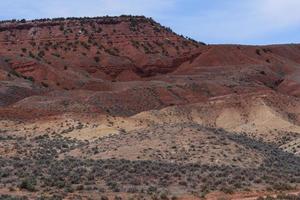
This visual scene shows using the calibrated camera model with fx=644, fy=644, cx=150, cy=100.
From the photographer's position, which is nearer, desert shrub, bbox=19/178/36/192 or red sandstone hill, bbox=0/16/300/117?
desert shrub, bbox=19/178/36/192

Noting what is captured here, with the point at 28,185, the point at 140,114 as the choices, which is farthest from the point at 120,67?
the point at 28,185

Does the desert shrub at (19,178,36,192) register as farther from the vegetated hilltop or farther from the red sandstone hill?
the red sandstone hill

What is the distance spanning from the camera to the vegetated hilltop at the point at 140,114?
2877 cm

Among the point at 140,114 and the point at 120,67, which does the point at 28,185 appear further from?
the point at 120,67

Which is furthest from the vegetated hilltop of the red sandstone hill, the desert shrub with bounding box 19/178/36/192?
→ the red sandstone hill

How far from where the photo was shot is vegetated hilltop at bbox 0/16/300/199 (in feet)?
94.4

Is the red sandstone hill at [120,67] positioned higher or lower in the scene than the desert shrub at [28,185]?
higher

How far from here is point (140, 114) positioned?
58125 mm

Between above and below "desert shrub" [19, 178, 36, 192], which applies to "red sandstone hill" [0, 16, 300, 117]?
above

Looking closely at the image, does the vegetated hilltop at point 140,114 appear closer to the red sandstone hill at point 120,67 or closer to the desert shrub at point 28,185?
the desert shrub at point 28,185

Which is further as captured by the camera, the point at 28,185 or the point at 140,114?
the point at 140,114

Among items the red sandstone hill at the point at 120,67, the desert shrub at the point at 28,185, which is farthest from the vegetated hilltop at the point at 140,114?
the red sandstone hill at the point at 120,67

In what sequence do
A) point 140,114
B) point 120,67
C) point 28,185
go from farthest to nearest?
point 120,67, point 140,114, point 28,185

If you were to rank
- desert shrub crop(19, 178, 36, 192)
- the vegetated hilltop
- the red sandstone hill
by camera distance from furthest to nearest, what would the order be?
the red sandstone hill → the vegetated hilltop → desert shrub crop(19, 178, 36, 192)
